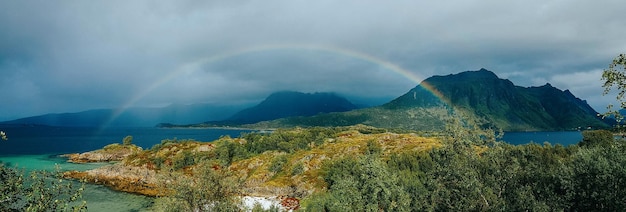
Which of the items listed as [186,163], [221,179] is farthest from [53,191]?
[186,163]

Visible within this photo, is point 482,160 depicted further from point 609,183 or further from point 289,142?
point 289,142

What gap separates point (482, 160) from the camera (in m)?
51.5

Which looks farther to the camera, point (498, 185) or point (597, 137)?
point (597, 137)

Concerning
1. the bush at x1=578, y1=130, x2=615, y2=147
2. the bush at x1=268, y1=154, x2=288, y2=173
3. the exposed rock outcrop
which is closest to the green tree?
the exposed rock outcrop

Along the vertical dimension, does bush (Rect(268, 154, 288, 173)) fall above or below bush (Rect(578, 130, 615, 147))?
below

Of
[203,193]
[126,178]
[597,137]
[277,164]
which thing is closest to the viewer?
[203,193]

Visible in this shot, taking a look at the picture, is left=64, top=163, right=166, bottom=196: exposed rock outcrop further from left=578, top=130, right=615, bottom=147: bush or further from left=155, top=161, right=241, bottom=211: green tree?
left=578, top=130, right=615, bottom=147: bush

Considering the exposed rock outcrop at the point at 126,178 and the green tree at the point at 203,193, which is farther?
the exposed rock outcrop at the point at 126,178

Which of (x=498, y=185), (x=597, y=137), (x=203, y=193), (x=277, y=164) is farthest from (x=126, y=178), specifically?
(x=597, y=137)

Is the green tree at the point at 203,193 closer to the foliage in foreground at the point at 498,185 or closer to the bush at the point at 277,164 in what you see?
the foliage in foreground at the point at 498,185

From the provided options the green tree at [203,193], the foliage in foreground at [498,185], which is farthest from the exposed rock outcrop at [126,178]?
the foliage in foreground at [498,185]

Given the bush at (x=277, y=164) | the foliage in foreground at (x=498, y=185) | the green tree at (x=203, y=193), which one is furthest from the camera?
the bush at (x=277, y=164)

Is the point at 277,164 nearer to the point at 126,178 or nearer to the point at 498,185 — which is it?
the point at 126,178

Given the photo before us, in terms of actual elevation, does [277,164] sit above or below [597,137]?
below
